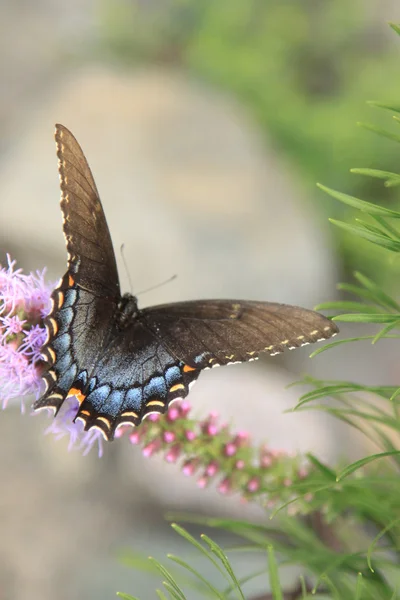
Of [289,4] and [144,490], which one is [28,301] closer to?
[144,490]

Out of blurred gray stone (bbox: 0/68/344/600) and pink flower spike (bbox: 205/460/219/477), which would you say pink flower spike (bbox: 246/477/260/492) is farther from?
blurred gray stone (bbox: 0/68/344/600)

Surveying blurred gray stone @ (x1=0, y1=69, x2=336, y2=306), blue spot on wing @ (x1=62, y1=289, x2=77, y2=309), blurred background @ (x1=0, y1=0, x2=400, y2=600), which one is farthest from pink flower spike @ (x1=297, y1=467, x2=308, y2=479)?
blurred gray stone @ (x1=0, y1=69, x2=336, y2=306)

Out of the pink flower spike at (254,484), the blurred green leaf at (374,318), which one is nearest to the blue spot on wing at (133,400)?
the pink flower spike at (254,484)

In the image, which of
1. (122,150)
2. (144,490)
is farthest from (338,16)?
(144,490)

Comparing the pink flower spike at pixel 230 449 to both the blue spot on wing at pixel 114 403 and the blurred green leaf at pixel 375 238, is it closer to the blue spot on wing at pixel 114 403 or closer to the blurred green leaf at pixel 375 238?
the blue spot on wing at pixel 114 403

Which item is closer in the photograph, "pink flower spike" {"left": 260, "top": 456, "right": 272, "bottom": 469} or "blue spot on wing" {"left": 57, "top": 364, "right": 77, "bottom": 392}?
"blue spot on wing" {"left": 57, "top": 364, "right": 77, "bottom": 392}

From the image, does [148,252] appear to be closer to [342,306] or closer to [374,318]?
[342,306]

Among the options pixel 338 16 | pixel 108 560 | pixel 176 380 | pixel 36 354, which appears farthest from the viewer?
pixel 338 16
